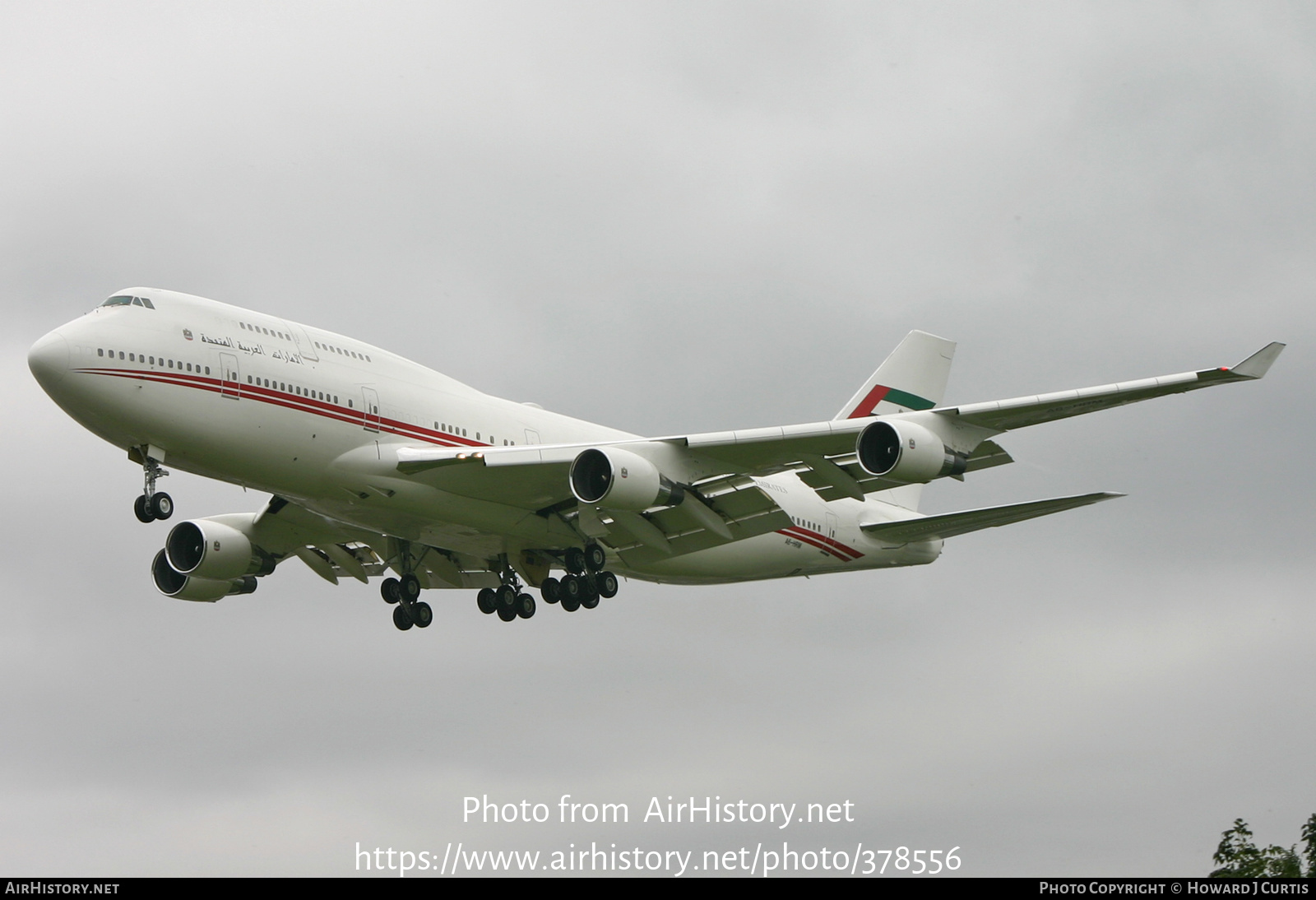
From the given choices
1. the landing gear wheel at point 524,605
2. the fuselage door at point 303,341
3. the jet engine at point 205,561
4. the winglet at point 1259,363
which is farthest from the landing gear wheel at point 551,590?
the winglet at point 1259,363

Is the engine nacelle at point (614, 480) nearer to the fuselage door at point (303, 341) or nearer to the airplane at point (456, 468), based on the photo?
the airplane at point (456, 468)

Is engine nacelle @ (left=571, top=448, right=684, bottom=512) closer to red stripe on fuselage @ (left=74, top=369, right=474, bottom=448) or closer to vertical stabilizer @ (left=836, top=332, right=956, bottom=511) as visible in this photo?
red stripe on fuselage @ (left=74, top=369, right=474, bottom=448)

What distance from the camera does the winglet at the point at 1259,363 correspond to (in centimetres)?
2548

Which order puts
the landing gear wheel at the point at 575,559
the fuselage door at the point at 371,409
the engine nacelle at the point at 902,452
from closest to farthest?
the engine nacelle at the point at 902,452, the fuselage door at the point at 371,409, the landing gear wheel at the point at 575,559

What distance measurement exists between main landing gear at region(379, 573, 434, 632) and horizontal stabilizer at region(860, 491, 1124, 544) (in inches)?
471

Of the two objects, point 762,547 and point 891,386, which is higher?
point 891,386

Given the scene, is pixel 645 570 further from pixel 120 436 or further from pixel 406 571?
pixel 120 436

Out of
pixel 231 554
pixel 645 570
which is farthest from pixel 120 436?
pixel 645 570

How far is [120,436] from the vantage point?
28.3 m

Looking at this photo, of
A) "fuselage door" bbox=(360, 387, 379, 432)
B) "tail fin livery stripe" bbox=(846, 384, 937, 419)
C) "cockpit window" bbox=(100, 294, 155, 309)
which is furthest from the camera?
"tail fin livery stripe" bbox=(846, 384, 937, 419)

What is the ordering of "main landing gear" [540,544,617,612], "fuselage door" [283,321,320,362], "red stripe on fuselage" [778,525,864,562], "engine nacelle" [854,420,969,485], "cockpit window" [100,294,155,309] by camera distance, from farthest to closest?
"red stripe on fuselage" [778,525,864,562], "main landing gear" [540,544,617,612], "fuselage door" [283,321,320,362], "engine nacelle" [854,420,969,485], "cockpit window" [100,294,155,309]

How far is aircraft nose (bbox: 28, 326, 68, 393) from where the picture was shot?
89.7ft

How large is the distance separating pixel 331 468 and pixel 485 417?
462cm

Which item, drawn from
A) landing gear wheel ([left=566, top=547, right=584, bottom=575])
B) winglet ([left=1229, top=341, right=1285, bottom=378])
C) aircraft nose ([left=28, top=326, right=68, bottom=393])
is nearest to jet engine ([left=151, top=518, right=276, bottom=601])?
landing gear wheel ([left=566, top=547, right=584, bottom=575])
